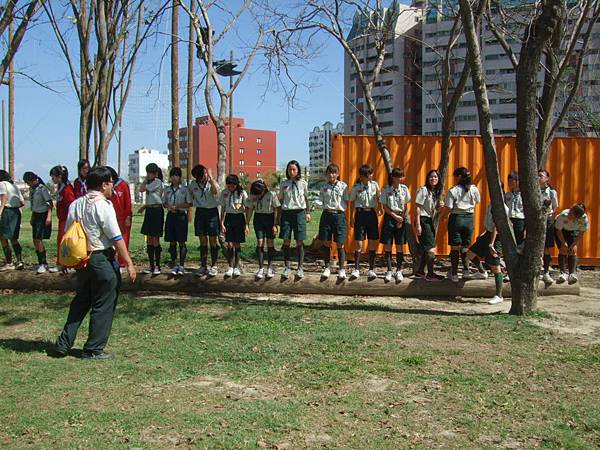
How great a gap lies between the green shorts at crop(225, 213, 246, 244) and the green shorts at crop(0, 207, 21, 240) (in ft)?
11.7

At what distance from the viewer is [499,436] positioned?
4281 millimetres

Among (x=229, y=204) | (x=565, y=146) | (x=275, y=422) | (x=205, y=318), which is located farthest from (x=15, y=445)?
(x=565, y=146)

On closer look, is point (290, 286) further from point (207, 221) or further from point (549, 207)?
point (549, 207)

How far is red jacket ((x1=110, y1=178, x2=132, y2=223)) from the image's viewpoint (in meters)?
9.47

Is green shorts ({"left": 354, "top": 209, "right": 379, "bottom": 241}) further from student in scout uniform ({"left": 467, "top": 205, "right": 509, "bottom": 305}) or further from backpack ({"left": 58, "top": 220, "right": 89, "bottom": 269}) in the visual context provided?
backpack ({"left": 58, "top": 220, "right": 89, "bottom": 269})

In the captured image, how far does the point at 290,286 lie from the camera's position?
9.52 meters

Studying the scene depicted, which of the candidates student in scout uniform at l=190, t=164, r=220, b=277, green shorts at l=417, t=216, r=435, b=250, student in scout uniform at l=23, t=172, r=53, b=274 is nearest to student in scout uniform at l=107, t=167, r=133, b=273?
student in scout uniform at l=190, t=164, r=220, b=277

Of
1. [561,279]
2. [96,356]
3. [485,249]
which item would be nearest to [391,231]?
[485,249]

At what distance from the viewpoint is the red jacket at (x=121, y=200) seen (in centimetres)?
947

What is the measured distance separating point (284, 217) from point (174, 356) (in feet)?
13.1

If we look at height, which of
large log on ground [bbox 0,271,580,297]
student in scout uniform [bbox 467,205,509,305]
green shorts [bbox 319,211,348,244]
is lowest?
large log on ground [bbox 0,271,580,297]

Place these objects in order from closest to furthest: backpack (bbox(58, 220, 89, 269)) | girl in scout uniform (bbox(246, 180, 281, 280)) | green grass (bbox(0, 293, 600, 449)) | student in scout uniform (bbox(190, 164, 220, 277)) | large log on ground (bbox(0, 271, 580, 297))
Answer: green grass (bbox(0, 293, 600, 449)), backpack (bbox(58, 220, 89, 269)), large log on ground (bbox(0, 271, 580, 297)), girl in scout uniform (bbox(246, 180, 281, 280)), student in scout uniform (bbox(190, 164, 220, 277))

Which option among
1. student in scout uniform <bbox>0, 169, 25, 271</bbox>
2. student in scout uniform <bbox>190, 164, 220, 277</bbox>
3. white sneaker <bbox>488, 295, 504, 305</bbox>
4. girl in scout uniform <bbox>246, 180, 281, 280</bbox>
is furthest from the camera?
student in scout uniform <bbox>0, 169, 25, 271</bbox>

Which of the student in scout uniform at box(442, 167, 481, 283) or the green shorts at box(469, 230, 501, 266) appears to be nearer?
the green shorts at box(469, 230, 501, 266)
